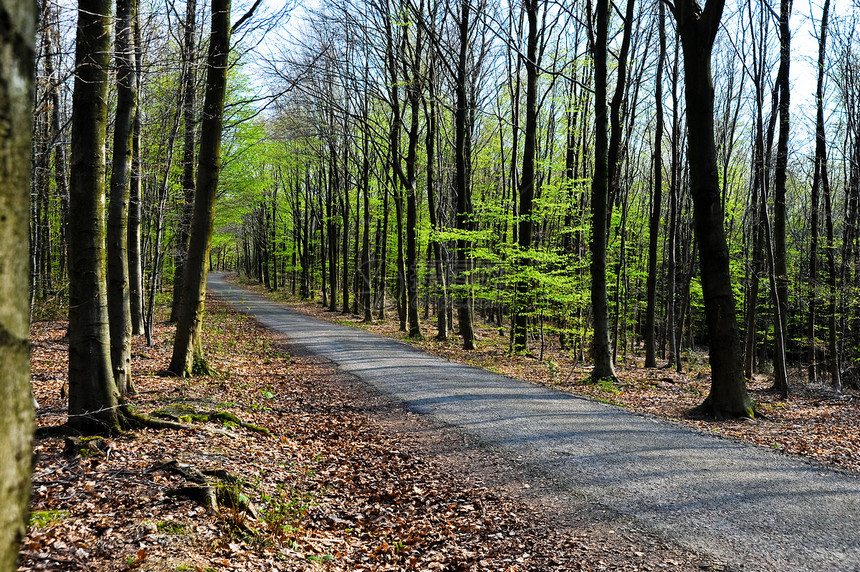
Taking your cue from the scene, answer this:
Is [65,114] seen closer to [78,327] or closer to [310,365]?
[310,365]

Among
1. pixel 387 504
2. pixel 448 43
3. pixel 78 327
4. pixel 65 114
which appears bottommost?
pixel 387 504

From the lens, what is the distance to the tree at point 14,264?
39.4 inches

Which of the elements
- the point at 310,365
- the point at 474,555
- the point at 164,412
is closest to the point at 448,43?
the point at 310,365

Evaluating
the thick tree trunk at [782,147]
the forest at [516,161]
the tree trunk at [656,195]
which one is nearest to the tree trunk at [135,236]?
the forest at [516,161]

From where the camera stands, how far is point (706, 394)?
11406mm

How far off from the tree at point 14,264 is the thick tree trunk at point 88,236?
504 cm

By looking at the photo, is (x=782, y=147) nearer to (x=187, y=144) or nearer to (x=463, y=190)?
(x=463, y=190)

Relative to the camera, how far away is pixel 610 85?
2259cm

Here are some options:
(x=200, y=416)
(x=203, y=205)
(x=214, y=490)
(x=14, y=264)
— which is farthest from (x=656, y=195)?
(x=14, y=264)

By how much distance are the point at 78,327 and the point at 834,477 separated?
8.60 m

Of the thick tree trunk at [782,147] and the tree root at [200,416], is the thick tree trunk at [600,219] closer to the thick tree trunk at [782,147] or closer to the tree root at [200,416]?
the thick tree trunk at [782,147]

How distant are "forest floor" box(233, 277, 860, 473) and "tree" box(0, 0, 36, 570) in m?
7.90

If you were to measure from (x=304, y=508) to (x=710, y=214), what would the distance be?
8.13 meters

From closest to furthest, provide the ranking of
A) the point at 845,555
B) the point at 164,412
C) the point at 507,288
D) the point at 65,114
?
the point at 845,555 → the point at 164,412 → the point at 65,114 → the point at 507,288
